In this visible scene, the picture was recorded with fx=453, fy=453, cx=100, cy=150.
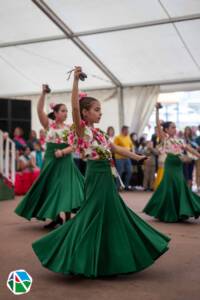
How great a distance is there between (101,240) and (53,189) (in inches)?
74.1

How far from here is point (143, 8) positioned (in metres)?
7.45

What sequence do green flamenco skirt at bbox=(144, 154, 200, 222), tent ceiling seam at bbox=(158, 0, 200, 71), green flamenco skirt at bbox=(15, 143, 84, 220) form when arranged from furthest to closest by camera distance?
tent ceiling seam at bbox=(158, 0, 200, 71), green flamenco skirt at bbox=(144, 154, 200, 222), green flamenco skirt at bbox=(15, 143, 84, 220)

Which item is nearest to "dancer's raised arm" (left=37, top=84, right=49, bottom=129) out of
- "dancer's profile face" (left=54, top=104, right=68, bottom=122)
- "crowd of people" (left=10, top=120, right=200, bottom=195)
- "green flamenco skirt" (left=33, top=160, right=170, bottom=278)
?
"dancer's profile face" (left=54, top=104, right=68, bottom=122)

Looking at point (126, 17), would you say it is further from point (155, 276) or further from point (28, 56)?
point (155, 276)

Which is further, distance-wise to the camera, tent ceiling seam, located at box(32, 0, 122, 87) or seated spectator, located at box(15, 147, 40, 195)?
seated spectator, located at box(15, 147, 40, 195)

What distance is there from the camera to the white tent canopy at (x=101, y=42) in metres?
7.60

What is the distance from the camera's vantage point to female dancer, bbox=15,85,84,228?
452cm

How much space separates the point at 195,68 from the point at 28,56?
3.47 metres

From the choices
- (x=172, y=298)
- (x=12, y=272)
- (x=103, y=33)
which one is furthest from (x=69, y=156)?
(x=103, y=33)

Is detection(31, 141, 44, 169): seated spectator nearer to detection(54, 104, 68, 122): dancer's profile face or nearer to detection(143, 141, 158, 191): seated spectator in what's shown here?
detection(143, 141, 158, 191): seated spectator

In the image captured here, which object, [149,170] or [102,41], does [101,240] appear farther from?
[149,170]

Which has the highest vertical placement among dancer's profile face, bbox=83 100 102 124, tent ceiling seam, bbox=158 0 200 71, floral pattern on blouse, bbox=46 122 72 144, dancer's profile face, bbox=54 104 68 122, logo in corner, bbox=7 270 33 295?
tent ceiling seam, bbox=158 0 200 71

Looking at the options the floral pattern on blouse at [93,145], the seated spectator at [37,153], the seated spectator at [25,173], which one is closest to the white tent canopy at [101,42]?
the seated spectator at [37,153]

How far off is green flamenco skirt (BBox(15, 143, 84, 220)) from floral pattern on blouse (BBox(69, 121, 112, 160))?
148cm
